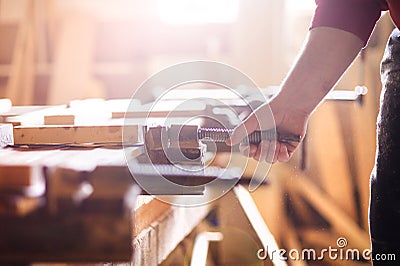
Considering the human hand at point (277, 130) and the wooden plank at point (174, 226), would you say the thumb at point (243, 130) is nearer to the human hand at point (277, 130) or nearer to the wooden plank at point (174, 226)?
the human hand at point (277, 130)

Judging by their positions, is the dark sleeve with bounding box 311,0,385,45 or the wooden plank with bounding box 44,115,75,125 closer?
the dark sleeve with bounding box 311,0,385,45


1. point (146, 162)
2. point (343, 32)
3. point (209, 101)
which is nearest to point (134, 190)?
point (146, 162)

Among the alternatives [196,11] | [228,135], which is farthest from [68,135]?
[196,11]

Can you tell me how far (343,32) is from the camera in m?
0.89

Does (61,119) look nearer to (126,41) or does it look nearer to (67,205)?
(67,205)

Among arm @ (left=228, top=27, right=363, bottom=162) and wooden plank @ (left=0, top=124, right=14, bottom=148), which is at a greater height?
arm @ (left=228, top=27, right=363, bottom=162)

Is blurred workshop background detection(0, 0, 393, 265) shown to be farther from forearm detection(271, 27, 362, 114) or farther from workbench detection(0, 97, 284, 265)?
workbench detection(0, 97, 284, 265)

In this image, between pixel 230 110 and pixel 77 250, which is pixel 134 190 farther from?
pixel 230 110

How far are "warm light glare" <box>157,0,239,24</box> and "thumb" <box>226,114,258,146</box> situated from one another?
7.27ft

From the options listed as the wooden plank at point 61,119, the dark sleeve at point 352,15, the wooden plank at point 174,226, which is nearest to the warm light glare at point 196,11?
the wooden plank at point 174,226

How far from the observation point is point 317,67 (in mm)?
902

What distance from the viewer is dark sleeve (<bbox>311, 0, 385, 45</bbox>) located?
88 centimetres

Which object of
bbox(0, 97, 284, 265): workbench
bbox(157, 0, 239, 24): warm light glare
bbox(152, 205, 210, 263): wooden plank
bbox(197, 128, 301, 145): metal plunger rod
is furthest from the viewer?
bbox(157, 0, 239, 24): warm light glare

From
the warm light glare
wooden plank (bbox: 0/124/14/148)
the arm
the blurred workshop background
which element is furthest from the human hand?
the warm light glare
